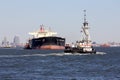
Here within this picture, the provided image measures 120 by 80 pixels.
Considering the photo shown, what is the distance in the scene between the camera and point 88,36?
158 m

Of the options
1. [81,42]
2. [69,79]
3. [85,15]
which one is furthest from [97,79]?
[85,15]

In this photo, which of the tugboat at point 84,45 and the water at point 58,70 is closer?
the water at point 58,70

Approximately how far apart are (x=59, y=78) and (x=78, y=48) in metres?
90.8

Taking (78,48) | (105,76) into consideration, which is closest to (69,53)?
(78,48)

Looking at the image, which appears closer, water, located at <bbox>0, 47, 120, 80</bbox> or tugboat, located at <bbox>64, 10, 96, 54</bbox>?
water, located at <bbox>0, 47, 120, 80</bbox>

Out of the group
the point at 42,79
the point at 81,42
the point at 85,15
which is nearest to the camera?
the point at 42,79

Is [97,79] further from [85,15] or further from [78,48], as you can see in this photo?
[85,15]

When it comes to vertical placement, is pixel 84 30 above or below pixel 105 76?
above

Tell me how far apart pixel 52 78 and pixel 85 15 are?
3991 inches

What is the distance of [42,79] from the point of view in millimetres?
63625

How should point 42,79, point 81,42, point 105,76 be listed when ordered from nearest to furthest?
point 42,79 < point 105,76 < point 81,42

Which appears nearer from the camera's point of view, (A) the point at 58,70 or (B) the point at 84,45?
(A) the point at 58,70

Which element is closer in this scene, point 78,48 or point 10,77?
point 10,77

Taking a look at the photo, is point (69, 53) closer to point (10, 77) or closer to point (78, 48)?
point (78, 48)
